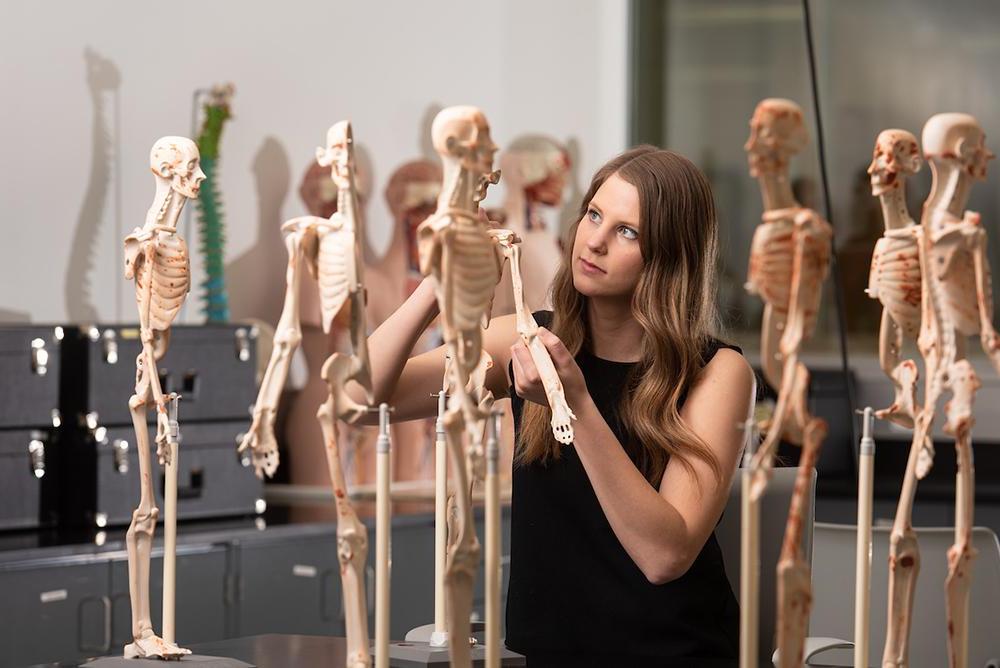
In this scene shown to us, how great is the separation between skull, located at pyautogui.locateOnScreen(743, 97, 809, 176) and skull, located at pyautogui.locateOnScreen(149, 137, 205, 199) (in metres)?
0.66

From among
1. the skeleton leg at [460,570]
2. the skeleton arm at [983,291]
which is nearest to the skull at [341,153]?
the skeleton leg at [460,570]

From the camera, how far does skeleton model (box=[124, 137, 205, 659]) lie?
1.60m

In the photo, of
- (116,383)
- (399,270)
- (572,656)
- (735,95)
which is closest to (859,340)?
(735,95)

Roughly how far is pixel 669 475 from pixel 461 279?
813mm

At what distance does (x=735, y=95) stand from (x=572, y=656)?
12.6 feet

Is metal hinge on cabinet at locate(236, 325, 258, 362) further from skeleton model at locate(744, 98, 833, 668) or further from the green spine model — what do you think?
skeleton model at locate(744, 98, 833, 668)

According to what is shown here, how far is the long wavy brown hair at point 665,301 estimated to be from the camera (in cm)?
202

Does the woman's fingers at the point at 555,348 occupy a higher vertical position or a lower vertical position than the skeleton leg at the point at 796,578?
higher

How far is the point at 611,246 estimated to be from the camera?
6.61 feet

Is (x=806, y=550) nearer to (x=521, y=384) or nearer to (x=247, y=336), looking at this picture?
(x=521, y=384)

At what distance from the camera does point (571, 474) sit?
7.16ft

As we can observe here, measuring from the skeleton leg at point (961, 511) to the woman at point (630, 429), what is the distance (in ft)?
1.60

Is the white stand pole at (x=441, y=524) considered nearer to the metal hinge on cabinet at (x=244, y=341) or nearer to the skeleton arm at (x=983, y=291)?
the skeleton arm at (x=983, y=291)

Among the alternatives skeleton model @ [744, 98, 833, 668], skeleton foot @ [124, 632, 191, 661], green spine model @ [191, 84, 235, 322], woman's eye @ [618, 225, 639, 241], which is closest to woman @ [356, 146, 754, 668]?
woman's eye @ [618, 225, 639, 241]
